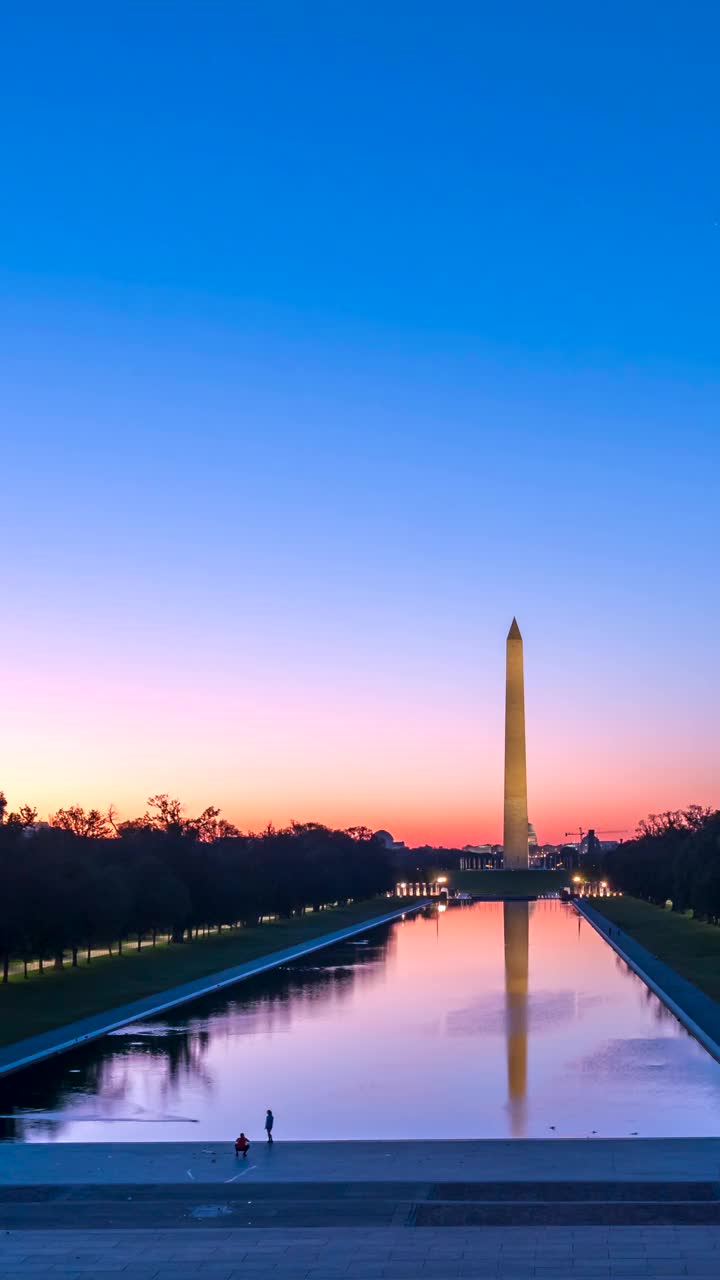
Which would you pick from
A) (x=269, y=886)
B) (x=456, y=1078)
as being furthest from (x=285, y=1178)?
(x=269, y=886)

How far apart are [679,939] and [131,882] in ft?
103

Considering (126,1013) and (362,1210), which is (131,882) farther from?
(362,1210)

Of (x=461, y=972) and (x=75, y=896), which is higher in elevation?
(x=75, y=896)

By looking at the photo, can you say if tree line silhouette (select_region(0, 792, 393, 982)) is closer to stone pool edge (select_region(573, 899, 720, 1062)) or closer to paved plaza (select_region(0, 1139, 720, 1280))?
stone pool edge (select_region(573, 899, 720, 1062))

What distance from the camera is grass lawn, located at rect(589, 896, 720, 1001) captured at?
5878 cm

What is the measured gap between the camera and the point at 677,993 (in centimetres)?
5200

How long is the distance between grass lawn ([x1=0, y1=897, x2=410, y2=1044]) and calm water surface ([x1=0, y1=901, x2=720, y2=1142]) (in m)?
3.12

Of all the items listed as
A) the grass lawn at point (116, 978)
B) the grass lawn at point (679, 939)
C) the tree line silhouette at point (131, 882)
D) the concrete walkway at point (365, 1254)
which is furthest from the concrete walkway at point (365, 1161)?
the tree line silhouette at point (131, 882)

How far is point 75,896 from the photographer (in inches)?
2426

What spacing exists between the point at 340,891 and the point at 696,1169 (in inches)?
4616

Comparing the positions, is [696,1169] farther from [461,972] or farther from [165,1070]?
[461,972]

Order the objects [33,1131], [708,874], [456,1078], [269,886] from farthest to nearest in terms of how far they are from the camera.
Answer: [269,886] < [708,874] < [456,1078] < [33,1131]

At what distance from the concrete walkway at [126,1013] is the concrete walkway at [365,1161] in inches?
400

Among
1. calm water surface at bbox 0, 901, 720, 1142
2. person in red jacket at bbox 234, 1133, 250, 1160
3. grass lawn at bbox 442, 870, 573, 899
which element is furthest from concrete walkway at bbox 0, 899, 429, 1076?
grass lawn at bbox 442, 870, 573, 899
